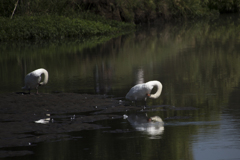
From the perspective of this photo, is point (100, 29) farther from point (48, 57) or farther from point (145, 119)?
point (145, 119)

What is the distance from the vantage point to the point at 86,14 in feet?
153

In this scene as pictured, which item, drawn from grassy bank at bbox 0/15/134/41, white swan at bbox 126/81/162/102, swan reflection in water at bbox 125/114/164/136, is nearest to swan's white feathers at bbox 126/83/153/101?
white swan at bbox 126/81/162/102

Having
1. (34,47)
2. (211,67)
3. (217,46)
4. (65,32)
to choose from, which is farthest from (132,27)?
(211,67)

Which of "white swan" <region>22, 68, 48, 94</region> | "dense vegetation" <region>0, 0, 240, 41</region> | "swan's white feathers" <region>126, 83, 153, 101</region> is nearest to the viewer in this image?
"swan's white feathers" <region>126, 83, 153, 101</region>

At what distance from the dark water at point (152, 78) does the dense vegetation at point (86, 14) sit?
623cm

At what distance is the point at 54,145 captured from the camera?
9.15m

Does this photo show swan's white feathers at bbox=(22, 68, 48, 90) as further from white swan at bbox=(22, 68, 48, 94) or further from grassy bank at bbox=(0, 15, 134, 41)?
grassy bank at bbox=(0, 15, 134, 41)

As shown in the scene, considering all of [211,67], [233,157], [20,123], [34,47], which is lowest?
[233,157]

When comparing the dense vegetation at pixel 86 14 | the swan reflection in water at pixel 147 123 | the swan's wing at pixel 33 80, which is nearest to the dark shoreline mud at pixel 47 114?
the swan's wing at pixel 33 80

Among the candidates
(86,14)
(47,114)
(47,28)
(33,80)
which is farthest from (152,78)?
(86,14)

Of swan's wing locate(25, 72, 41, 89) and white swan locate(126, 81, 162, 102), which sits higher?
swan's wing locate(25, 72, 41, 89)

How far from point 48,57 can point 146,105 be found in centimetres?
1403

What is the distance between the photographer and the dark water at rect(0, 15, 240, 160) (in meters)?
8.67

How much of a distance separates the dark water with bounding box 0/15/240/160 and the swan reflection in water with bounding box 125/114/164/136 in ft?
0.28
